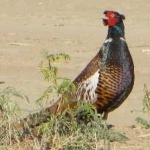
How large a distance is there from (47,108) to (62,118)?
110cm

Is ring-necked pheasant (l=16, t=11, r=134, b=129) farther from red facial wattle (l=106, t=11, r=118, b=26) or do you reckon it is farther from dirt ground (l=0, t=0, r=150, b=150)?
dirt ground (l=0, t=0, r=150, b=150)

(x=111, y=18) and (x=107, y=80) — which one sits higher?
(x=111, y=18)

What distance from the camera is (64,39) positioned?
624 inches

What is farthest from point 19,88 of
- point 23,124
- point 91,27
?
point 91,27

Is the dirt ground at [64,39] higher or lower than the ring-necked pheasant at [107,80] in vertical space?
higher

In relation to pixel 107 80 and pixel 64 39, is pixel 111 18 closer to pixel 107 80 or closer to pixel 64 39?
pixel 107 80

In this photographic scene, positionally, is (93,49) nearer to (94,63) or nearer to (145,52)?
(145,52)

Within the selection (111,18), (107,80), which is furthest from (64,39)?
(107,80)

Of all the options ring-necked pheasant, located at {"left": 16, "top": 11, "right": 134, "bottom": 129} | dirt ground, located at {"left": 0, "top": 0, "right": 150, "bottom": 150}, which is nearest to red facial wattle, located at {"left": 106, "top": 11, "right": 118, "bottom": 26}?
ring-necked pheasant, located at {"left": 16, "top": 11, "right": 134, "bottom": 129}

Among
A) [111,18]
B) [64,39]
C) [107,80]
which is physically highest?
[64,39]

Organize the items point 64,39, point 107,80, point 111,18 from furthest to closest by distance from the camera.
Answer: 1. point 64,39
2. point 111,18
3. point 107,80

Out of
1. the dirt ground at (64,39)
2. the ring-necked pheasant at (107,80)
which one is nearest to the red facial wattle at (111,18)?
the ring-necked pheasant at (107,80)

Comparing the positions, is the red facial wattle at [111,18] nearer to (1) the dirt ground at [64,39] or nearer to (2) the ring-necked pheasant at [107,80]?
(2) the ring-necked pheasant at [107,80]

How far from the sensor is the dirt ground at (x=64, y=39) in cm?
1077
